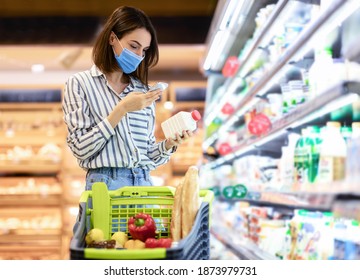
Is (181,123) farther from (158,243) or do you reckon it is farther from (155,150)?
(158,243)

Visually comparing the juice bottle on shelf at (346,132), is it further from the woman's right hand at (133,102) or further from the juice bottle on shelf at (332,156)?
the woman's right hand at (133,102)

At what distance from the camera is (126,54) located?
83.7 inches

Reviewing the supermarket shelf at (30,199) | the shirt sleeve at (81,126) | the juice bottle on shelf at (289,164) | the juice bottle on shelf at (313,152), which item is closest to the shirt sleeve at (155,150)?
the shirt sleeve at (81,126)

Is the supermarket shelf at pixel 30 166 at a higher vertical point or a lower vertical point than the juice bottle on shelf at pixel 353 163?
higher

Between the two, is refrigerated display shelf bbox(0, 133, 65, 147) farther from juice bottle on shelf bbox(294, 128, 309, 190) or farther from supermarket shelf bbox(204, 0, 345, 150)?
juice bottle on shelf bbox(294, 128, 309, 190)

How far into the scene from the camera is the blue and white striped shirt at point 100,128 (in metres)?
2.05

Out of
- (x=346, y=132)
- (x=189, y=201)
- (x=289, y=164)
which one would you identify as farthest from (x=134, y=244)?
(x=289, y=164)

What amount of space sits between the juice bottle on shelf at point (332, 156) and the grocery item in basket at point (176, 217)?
2.42ft

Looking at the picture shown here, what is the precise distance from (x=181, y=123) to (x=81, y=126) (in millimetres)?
311

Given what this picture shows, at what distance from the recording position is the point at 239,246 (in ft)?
13.0
